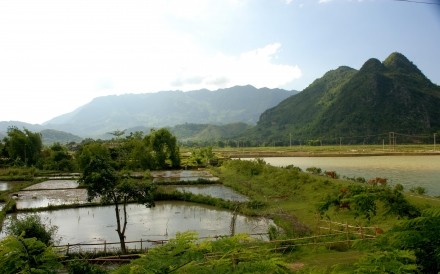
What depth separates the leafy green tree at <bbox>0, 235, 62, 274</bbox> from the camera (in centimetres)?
379

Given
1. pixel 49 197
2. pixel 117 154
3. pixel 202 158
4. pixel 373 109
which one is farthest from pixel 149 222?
pixel 373 109

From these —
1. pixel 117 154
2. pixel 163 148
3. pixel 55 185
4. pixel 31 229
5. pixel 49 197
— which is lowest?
pixel 49 197

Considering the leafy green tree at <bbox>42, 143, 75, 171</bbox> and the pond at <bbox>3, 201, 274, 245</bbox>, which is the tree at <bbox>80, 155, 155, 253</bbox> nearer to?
the pond at <bbox>3, 201, 274, 245</bbox>

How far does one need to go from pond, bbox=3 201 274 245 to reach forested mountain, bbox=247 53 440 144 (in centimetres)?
9038

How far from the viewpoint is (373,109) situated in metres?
119

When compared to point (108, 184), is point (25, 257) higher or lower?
higher

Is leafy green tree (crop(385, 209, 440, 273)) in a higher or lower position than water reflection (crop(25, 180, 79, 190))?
higher

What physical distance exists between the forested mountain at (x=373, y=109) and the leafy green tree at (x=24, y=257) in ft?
365

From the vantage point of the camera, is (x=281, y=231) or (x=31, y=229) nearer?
(x=31, y=229)

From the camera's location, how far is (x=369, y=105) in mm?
120562

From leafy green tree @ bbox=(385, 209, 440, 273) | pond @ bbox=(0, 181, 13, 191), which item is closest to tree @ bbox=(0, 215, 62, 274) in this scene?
leafy green tree @ bbox=(385, 209, 440, 273)

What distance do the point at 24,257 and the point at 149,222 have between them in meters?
20.5

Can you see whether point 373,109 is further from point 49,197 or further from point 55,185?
point 49,197

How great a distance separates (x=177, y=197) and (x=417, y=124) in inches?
3915
